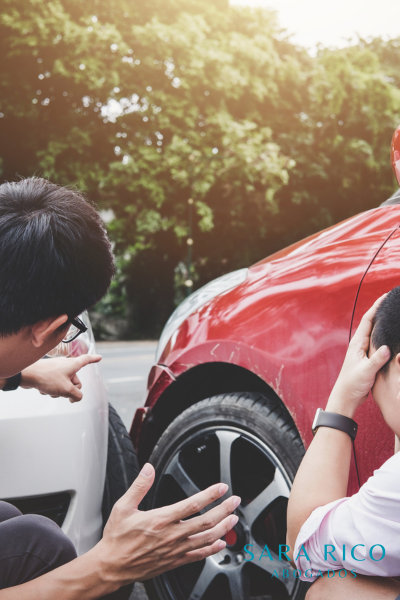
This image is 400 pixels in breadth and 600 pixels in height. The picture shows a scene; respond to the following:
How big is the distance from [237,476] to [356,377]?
78 centimetres

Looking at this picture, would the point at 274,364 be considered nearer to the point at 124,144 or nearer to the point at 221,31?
the point at 124,144

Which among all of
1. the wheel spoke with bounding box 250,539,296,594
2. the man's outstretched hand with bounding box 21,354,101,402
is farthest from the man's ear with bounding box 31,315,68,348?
the wheel spoke with bounding box 250,539,296,594

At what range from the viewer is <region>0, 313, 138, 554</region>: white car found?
1780mm

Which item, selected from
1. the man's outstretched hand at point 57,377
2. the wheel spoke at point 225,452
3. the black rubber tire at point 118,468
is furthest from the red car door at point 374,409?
the black rubber tire at point 118,468

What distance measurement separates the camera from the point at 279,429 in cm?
184

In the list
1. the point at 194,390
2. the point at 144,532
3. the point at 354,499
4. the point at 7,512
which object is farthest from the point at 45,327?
the point at 194,390

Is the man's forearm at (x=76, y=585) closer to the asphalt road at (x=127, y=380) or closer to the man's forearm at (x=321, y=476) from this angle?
the man's forearm at (x=321, y=476)

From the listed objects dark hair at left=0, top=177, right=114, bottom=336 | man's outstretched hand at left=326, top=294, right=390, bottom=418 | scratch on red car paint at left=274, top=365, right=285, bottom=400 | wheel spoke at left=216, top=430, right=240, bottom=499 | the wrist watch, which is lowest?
wheel spoke at left=216, top=430, right=240, bottom=499

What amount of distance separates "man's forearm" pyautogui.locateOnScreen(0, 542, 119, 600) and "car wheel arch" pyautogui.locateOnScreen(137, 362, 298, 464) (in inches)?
33.8

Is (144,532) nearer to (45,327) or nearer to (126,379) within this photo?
(45,327)

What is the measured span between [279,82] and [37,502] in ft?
65.6

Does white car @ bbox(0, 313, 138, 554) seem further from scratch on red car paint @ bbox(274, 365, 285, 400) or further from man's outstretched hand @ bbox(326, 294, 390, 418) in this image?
man's outstretched hand @ bbox(326, 294, 390, 418)

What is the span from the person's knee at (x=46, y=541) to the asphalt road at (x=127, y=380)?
4.15 feet

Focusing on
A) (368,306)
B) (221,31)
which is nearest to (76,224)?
(368,306)
